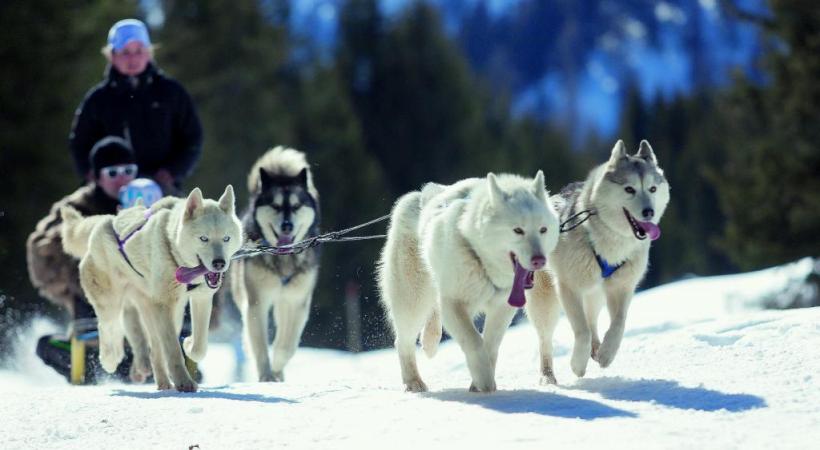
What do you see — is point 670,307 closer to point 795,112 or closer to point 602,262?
point 602,262

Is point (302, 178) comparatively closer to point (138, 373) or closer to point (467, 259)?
point (138, 373)

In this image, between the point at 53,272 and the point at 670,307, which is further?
the point at 670,307

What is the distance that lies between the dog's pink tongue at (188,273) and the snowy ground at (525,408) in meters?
0.65

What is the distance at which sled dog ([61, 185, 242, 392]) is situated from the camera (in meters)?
7.04

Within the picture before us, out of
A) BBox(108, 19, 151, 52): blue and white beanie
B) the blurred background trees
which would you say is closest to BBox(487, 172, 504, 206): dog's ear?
the blurred background trees

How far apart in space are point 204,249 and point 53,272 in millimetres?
3482

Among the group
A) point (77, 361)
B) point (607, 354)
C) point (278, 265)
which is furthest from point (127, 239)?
point (607, 354)

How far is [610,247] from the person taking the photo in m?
7.09

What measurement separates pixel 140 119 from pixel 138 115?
1.4 inches

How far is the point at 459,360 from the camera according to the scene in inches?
401

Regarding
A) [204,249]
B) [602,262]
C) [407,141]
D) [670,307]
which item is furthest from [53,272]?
[407,141]

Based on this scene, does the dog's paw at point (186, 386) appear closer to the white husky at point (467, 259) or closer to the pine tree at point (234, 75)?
the white husky at point (467, 259)

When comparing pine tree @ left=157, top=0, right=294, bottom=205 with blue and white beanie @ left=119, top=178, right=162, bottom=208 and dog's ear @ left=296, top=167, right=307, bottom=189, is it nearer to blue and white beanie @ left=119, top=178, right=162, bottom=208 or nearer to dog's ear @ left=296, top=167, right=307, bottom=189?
dog's ear @ left=296, top=167, right=307, bottom=189

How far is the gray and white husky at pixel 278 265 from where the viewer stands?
9.56 m
